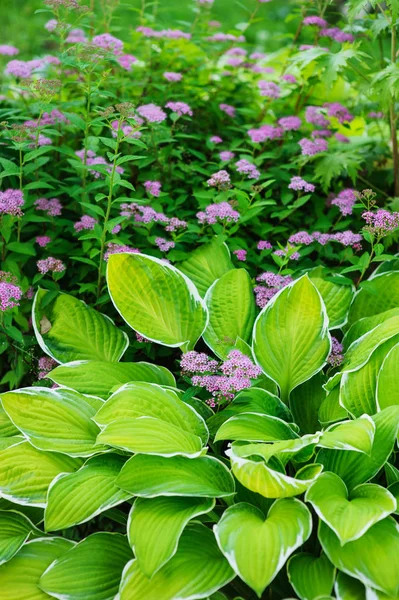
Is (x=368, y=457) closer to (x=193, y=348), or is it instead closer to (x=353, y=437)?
(x=353, y=437)

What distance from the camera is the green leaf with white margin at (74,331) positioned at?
1.70 meters

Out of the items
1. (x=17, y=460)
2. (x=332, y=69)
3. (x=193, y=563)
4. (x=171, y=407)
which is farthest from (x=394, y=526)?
(x=332, y=69)

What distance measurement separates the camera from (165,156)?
2.02 m

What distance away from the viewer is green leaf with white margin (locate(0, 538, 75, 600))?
4.22 feet

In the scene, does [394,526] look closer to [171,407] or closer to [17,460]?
[171,407]

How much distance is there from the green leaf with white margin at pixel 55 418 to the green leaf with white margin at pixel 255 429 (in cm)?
27

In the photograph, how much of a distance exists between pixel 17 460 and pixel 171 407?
34 centimetres

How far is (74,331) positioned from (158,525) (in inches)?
24.9

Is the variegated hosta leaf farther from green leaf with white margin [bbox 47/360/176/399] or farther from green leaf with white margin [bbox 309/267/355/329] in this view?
green leaf with white margin [bbox 309/267/355/329]

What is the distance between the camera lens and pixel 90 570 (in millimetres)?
1306

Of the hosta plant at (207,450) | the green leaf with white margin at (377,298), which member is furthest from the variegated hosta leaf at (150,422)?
the green leaf with white margin at (377,298)

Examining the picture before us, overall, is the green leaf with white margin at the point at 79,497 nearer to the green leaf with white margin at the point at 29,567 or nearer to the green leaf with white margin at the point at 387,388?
the green leaf with white margin at the point at 29,567

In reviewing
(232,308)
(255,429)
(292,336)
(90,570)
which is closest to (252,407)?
(255,429)

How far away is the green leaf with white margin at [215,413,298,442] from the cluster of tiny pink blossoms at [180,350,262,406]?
57mm
